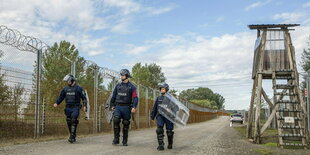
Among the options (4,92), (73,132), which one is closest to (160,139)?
(73,132)

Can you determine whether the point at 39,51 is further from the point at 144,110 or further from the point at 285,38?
the point at 144,110

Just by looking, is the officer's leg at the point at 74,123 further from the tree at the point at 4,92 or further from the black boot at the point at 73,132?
the tree at the point at 4,92

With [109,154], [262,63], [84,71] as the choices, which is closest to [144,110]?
[84,71]

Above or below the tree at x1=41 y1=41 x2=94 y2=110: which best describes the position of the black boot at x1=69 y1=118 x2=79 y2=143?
below

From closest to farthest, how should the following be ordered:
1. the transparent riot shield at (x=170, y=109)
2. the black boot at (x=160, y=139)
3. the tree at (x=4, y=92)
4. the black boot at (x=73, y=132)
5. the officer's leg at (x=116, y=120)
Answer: the black boot at (x=160, y=139)
the transparent riot shield at (x=170, y=109)
the officer's leg at (x=116, y=120)
the black boot at (x=73, y=132)
the tree at (x=4, y=92)

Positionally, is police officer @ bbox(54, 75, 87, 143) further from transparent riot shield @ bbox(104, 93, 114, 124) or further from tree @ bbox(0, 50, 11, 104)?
tree @ bbox(0, 50, 11, 104)

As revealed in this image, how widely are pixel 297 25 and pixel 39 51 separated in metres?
8.90

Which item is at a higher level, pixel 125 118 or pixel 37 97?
pixel 37 97

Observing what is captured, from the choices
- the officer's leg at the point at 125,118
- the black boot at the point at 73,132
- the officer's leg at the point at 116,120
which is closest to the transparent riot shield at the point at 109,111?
the officer's leg at the point at 116,120

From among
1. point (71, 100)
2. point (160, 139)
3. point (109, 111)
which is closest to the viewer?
point (160, 139)

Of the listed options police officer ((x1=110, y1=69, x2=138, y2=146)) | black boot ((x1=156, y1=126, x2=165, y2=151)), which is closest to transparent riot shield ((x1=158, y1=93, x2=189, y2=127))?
black boot ((x1=156, y1=126, x2=165, y2=151))

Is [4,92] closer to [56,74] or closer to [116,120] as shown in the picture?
[56,74]

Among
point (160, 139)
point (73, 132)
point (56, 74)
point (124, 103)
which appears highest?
point (56, 74)

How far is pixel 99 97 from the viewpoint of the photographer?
15.7m
